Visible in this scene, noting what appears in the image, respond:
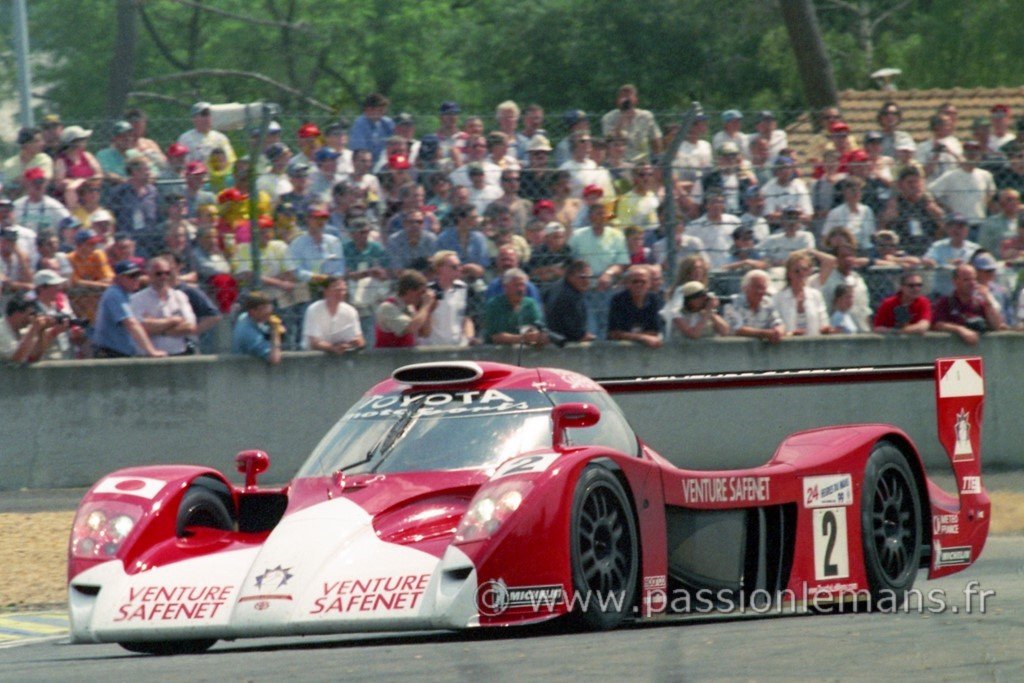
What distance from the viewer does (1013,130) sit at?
16688 mm

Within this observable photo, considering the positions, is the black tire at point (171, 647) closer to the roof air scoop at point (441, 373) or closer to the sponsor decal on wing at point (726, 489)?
the roof air scoop at point (441, 373)

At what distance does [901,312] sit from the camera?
46.6 ft

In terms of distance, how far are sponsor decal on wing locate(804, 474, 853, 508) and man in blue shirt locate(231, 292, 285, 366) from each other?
5.82m

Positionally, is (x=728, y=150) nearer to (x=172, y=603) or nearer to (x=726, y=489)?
(x=726, y=489)

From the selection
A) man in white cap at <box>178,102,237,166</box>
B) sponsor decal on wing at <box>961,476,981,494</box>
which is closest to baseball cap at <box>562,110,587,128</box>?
man in white cap at <box>178,102,237,166</box>

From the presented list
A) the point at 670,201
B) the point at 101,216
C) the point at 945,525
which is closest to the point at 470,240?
the point at 670,201

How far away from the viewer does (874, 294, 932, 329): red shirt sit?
14.2m

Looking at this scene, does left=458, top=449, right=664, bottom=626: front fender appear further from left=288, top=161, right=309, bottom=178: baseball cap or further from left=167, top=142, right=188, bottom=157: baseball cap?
left=167, top=142, right=188, bottom=157: baseball cap

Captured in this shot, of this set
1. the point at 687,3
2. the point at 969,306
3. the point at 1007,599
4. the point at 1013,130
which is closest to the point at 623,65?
the point at 687,3

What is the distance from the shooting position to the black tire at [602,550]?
6.66 m

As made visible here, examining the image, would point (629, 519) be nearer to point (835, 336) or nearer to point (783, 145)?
point (835, 336)

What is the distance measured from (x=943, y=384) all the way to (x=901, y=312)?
217 inches

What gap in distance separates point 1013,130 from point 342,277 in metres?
7.08

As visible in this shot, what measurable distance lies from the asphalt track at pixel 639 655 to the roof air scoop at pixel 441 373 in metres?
1.07
